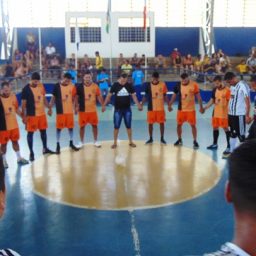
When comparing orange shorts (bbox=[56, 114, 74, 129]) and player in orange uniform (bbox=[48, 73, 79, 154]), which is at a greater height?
player in orange uniform (bbox=[48, 73, 79, 154])

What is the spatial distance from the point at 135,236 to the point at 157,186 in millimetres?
1826

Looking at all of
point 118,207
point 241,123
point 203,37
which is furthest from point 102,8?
point 118,207

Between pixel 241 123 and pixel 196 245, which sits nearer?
pixel 196 245

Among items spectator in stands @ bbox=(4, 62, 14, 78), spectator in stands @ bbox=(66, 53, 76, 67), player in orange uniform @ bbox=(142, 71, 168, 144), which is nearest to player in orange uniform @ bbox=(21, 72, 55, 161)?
player in orange uniform @ bbox=(142, 71, 168, 144)

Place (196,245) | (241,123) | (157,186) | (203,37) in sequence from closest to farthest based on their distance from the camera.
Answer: (196,245) → (157,186) → (241,123) → (203,37)

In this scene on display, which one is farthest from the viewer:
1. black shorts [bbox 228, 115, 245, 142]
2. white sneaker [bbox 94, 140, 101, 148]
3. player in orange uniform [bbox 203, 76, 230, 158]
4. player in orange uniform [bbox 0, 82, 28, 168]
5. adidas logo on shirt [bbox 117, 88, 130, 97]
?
white sneaker [bbox 94, 140, 101, 148]

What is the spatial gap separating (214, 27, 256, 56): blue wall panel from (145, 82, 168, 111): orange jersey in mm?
15082

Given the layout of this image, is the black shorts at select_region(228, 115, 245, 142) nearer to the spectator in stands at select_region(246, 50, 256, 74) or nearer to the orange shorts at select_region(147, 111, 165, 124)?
the orange shorts at select_region(147, 111, 165, 124)

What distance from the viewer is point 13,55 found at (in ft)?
68.6

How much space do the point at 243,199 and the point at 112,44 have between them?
67.2 ft

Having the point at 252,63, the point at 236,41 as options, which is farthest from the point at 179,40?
the point at 252,63

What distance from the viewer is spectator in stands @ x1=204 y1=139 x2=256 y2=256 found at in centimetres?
130

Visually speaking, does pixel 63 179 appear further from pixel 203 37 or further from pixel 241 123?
pixel 203 37

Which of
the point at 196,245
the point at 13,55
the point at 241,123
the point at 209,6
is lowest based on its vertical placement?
the point at 196,245
